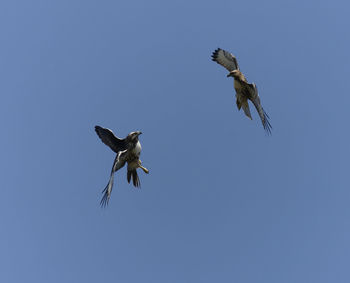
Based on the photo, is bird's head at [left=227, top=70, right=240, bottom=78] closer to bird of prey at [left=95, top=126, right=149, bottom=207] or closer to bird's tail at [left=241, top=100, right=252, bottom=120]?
bird's tail at [left=241, top=100, right=252, bottom=120]

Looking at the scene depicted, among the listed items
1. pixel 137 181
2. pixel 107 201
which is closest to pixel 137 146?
pixel 137 181

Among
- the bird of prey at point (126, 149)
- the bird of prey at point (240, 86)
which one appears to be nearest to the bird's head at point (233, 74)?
the bird of prey at point (240, 86)

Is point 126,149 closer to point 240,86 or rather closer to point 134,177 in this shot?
point 134,177

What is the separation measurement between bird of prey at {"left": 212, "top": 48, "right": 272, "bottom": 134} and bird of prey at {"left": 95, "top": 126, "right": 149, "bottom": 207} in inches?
193

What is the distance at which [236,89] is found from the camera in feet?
54.5

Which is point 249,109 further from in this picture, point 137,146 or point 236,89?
point 137,146

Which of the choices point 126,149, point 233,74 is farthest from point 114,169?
point 233,74

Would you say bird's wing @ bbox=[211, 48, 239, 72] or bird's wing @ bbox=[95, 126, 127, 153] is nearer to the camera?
bird's wing @ bbox=[95, 126, 127, 153]

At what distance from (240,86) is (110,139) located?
6.29m

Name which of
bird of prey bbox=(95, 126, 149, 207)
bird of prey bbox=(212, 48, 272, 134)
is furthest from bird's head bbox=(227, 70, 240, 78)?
bird of prey bbox=(95, 126, 149, 207)

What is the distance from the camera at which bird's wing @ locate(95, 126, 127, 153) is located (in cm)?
1622

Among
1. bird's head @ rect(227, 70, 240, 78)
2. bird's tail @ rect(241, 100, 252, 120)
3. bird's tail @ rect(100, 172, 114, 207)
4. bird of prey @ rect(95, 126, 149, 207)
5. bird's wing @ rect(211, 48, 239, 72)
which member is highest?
bird's wing @ rect(211, 48, 239, 72)

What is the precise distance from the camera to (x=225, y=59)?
1722cm

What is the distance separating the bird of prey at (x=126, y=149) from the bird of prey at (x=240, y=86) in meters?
4.90
